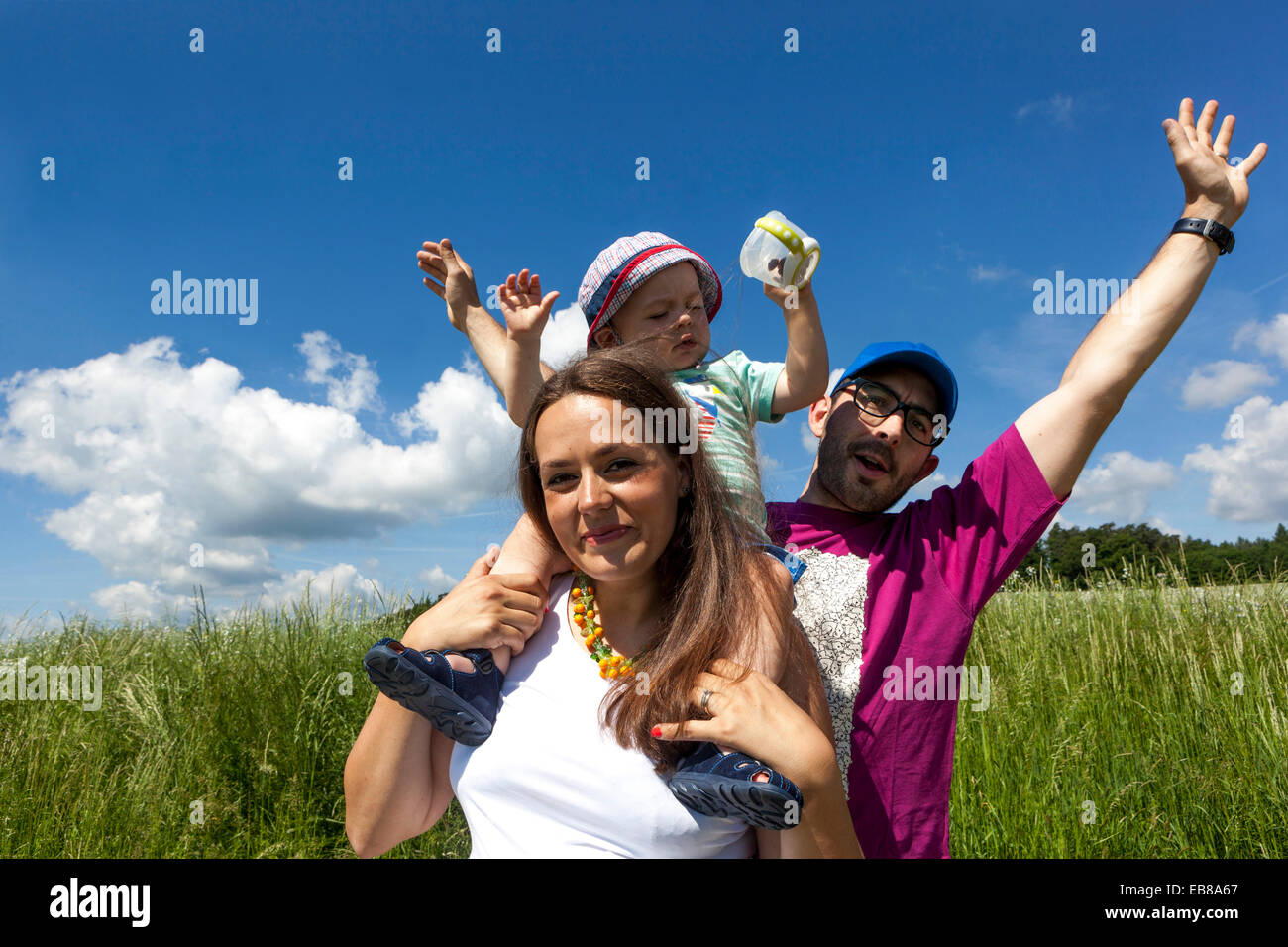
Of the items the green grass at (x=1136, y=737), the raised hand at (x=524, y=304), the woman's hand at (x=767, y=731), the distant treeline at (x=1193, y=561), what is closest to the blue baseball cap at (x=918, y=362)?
the raised hand at (x=524, y=304)

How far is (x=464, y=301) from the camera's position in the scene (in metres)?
3.24

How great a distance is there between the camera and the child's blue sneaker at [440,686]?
1814mm

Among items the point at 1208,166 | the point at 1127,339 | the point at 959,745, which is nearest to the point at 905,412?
the point at 1127,339

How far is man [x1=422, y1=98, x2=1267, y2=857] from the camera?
2293 mm

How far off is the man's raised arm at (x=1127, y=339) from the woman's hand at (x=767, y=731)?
50.7 inches

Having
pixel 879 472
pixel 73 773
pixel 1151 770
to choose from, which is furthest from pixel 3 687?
pixel 1151 770

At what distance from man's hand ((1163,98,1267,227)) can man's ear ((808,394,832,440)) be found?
127 centimetres

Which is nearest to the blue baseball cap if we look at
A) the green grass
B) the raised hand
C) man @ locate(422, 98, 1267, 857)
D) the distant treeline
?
man @ locate(422, 98, 1267, 857)

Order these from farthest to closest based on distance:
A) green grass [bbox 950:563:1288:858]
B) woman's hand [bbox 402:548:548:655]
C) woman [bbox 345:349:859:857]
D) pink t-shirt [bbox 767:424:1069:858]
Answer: green grass [bbox 950:563:1288:858], pink t-shirt [bbox 767:424:1069:858], woman's hand [bbox 402:548:548:655], woman [bbox 345:349:859:857]

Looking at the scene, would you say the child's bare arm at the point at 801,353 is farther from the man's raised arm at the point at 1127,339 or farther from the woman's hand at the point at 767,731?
the woman's hand at the point at 767,731

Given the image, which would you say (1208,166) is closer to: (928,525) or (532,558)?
(928,525)

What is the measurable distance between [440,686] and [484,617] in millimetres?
198

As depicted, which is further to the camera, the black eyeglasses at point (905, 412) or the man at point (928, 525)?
the black eyeglasses at point (905, 412)

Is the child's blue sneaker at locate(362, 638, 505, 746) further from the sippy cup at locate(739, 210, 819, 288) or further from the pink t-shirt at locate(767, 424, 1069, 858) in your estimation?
the sippy cup at locate(739, 210, 819, 288)
